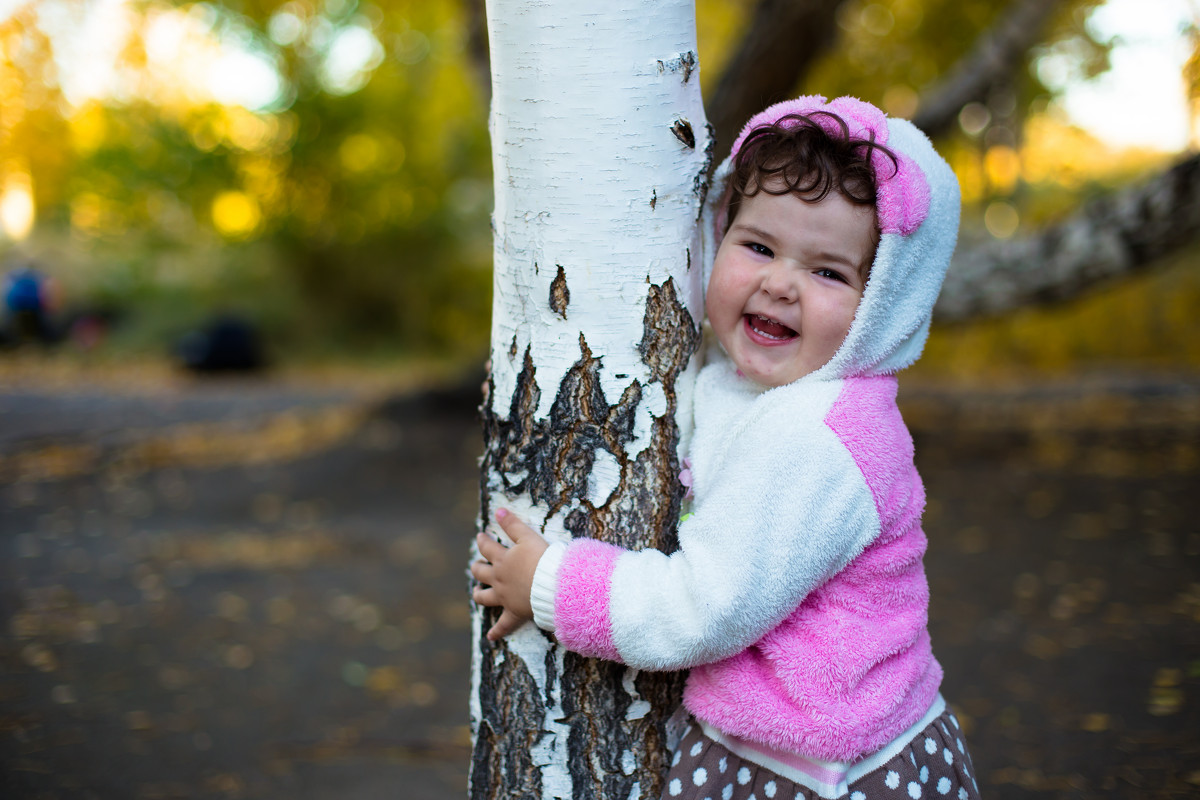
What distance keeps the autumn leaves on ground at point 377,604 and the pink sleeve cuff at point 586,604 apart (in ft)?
7.01

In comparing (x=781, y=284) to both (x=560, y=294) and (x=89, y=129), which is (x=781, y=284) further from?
(x=89, y=129)

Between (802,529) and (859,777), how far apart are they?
0.46 m

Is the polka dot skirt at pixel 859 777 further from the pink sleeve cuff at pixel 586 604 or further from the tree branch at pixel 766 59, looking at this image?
the tree branch at pixel 766 59

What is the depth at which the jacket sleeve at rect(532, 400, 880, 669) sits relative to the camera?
142 centimetres

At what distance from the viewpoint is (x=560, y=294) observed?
1633 mm

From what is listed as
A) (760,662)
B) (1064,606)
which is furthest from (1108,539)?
(760,662)

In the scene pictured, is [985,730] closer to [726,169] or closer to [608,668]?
[608,668]

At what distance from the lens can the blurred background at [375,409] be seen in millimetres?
3736

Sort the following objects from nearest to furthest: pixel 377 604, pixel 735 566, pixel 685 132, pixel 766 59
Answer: pixel 735 566
pixel 685 132
pixel 377 604
pixel 766 59

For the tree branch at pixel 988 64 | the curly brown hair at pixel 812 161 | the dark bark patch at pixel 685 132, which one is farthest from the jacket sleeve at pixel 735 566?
the tree branch at pixel 988 64

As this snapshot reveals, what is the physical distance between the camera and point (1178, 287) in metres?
10.7

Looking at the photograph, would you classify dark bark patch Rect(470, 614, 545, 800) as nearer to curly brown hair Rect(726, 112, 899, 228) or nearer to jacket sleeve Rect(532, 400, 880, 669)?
jacket sleeve Rect(532, 400, 880, 669)

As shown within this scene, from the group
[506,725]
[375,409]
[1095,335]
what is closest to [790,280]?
[506,725]

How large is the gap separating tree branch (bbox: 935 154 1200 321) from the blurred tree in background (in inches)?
18.8
